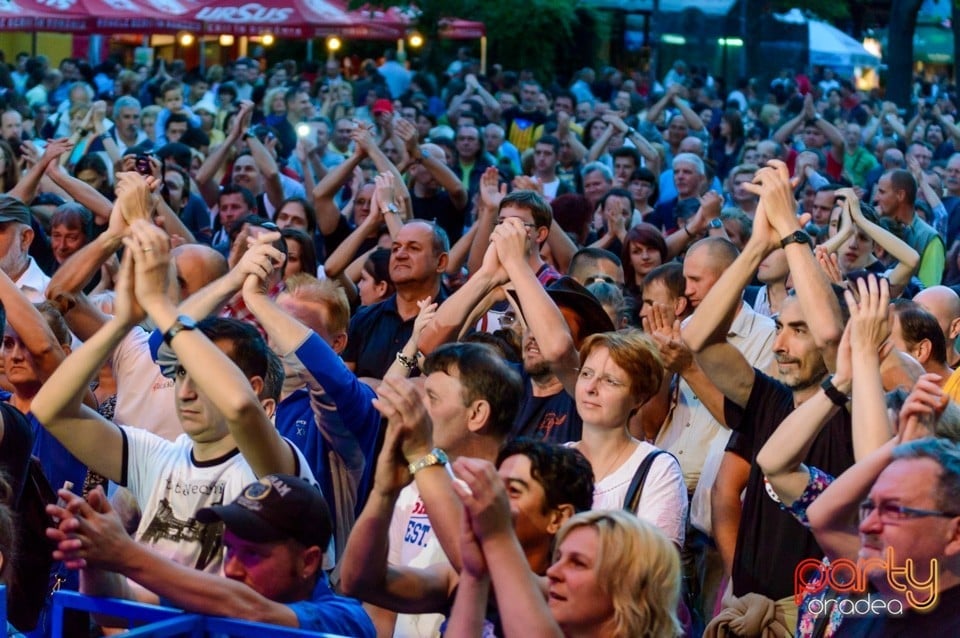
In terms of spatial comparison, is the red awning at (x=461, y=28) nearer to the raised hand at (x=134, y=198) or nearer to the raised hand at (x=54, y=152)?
the raised hand at (x=54, y=152)

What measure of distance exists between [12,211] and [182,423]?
11.3ft

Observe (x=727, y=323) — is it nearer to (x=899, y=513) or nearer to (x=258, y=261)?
(x=258, y=261)

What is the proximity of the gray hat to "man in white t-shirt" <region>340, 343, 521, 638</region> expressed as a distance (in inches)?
136

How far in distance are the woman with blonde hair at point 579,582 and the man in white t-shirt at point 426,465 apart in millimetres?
272

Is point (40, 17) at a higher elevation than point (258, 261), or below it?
below

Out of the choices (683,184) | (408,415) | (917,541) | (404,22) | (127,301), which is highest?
(127,301)

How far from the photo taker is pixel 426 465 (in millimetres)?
3896

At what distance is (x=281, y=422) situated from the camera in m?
6.12

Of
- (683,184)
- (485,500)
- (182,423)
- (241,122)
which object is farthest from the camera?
(241,122)

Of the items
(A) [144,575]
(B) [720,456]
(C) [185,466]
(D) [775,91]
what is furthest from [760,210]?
(D) [775,91]

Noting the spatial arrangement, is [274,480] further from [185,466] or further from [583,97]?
[583,97]

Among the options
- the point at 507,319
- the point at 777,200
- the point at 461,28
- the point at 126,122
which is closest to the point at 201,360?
the point at 777,200

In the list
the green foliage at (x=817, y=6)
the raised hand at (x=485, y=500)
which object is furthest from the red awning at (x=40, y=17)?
the raised hand at (x=485, y=500)

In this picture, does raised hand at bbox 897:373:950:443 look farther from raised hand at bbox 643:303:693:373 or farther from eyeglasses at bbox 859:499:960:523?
raised hand at bbox 643:303:693:373
